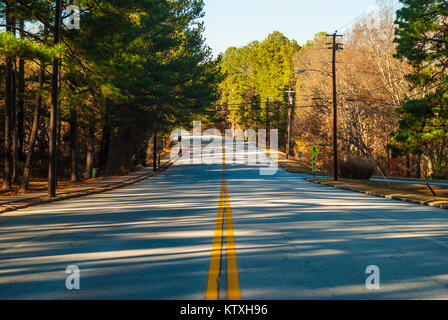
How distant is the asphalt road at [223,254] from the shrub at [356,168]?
2635cm

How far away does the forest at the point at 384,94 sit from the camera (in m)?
24.1

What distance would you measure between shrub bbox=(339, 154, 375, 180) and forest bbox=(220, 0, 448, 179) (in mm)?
223

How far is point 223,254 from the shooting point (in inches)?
293

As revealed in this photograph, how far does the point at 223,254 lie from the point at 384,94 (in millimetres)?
48963

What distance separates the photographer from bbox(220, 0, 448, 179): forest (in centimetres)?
2411

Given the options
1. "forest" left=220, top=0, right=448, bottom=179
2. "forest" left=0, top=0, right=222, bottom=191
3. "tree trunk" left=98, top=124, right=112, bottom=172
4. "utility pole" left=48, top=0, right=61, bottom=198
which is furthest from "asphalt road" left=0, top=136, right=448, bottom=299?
"tree trunk" left=98, top=124, right=112, bottom=172

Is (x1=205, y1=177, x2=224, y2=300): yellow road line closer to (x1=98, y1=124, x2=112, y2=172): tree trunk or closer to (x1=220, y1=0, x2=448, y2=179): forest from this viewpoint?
(x1=220, y1=0, x2=448, y2=179): forest

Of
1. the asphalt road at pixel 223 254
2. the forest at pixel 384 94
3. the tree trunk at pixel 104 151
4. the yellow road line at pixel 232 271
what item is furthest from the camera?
the tree trunk at pixel 104 151

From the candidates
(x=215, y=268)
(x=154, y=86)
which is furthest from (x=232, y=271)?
(x=154, y=86)

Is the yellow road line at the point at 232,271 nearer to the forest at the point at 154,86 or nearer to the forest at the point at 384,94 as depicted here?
the forest at the point at 154,86

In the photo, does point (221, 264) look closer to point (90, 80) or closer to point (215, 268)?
point (215, 268)

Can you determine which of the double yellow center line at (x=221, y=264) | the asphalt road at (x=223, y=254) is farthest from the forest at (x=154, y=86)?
the double yellow center line at (x=221, y=264)

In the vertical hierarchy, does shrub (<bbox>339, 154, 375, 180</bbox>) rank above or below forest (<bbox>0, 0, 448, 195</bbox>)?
below
